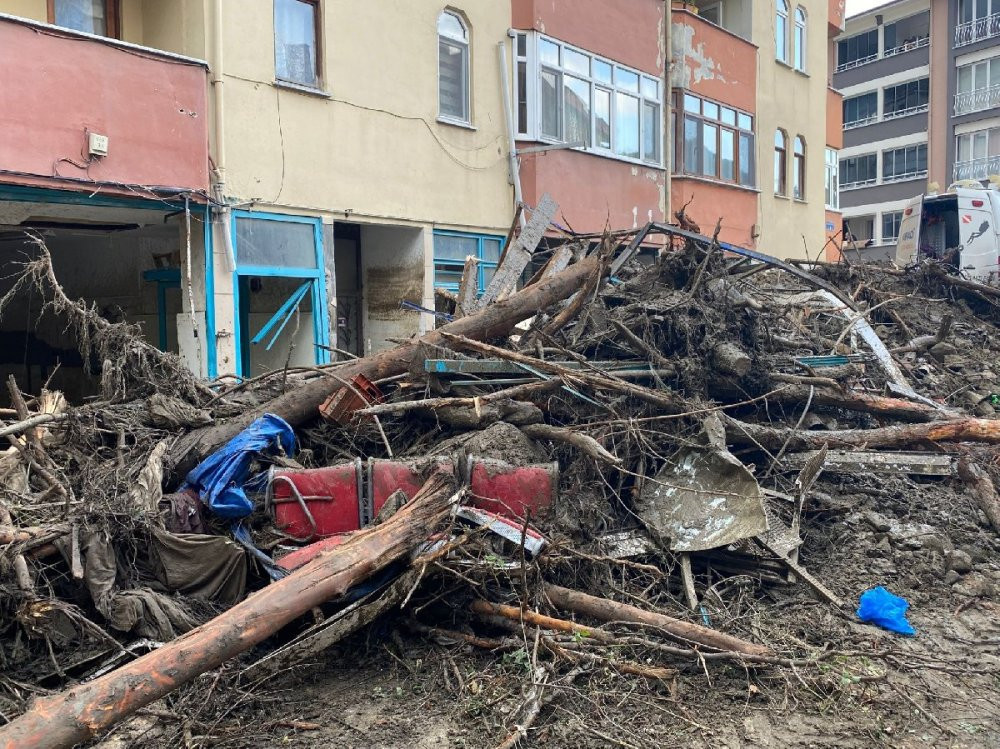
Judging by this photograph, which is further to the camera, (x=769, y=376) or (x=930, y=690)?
(x=769, y=376)

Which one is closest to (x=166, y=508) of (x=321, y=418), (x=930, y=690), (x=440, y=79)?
(x=321, y=418)

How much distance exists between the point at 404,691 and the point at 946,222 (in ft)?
48.5

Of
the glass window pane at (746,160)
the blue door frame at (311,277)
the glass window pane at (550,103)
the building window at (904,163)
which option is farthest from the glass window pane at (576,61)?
the building window at (904,163)

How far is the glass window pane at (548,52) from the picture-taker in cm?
1395

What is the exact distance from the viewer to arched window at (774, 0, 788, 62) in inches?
818

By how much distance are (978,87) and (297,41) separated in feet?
115

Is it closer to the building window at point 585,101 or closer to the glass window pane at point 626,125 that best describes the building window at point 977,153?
the building window at point 585,101

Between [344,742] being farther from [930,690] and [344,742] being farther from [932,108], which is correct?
[932,108]

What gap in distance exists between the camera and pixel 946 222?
15.6 metres

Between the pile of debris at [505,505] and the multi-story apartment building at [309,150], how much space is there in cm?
259

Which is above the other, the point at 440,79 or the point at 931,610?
the point at 440,79

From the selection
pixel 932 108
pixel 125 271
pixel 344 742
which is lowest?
pixel 344 742

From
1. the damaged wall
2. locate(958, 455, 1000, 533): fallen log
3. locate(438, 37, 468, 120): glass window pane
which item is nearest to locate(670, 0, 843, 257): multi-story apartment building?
locate(438, 37, 468, 120): glass window pane

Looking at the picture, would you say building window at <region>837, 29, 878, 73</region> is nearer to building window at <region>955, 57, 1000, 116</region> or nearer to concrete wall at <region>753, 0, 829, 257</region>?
building window at <region>955, 57, 1000, 116</region>
